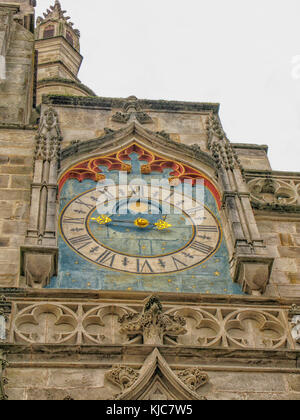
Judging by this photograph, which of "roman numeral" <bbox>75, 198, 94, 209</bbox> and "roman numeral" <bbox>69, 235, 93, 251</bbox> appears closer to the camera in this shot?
"roman numeral" <bbox>69, 235, 93, 251</bbox>

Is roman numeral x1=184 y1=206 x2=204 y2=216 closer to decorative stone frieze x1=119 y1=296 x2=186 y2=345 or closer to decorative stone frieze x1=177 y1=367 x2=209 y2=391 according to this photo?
decorative stone frieze x1=119 y1=296 x2=186 y2=345

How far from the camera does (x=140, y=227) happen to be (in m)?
12.4

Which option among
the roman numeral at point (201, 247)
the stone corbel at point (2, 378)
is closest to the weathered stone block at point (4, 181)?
the roman numeral at point (201, 247)

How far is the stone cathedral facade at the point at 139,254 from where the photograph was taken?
30.8 ft

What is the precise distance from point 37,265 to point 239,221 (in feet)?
9.75

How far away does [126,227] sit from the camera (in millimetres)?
12367

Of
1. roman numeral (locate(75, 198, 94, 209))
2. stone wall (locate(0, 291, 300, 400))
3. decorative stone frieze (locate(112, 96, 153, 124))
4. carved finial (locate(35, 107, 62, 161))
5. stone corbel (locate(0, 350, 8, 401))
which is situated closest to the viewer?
stone corbel (locate(0, 350, 8, 401))

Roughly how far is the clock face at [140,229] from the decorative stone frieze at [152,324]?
1352 millimetres

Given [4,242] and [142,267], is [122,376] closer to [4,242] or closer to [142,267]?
[142,267]

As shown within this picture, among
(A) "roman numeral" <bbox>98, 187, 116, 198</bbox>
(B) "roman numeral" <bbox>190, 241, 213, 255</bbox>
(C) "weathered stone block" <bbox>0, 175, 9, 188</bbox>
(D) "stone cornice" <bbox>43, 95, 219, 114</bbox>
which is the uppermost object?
(D) "stone cornice" <bbox>43, 95, 219, 114</bbox>

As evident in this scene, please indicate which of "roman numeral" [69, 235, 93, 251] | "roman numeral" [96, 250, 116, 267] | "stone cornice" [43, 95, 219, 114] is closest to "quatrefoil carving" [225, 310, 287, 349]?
"roman numeral" [96, 250, 116, 267]

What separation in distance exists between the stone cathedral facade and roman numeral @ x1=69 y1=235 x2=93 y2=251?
4 centimetres

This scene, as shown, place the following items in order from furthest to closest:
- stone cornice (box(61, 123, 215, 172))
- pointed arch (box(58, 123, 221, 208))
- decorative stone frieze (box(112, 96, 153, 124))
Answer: decorative stone frieze (box(112, 96, 153, 124))
stone cornice (box(61, 123, 215, 172))
pointed arch (box(58, 123, 221, 208))

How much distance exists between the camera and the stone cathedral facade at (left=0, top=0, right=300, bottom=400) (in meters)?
9.40
